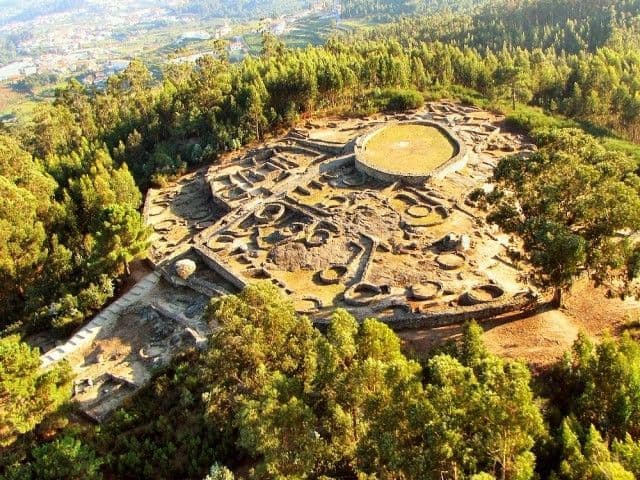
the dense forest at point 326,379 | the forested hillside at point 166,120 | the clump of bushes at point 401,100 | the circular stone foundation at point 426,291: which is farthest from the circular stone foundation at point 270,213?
the clump of bushes at point 401,100

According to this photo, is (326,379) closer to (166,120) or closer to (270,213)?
(270,213)

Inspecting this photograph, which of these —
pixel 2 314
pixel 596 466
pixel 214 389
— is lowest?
pixel 2 314

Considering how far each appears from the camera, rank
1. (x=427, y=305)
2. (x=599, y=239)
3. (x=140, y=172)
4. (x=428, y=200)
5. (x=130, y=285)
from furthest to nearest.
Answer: (x=140, y=172) → (x=428, y=200) → (x=130, y=285) → (x=427, y=305) → (x=599, y=239)

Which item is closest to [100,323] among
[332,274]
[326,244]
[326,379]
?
[332,274]

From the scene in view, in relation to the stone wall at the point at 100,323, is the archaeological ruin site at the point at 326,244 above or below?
above

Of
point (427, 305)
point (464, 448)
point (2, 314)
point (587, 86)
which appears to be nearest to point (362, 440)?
point (464, 448)

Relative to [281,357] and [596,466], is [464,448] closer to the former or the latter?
[596,466]

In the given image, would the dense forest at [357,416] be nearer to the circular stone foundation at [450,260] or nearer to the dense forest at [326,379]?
the dense forest at [326,379]
